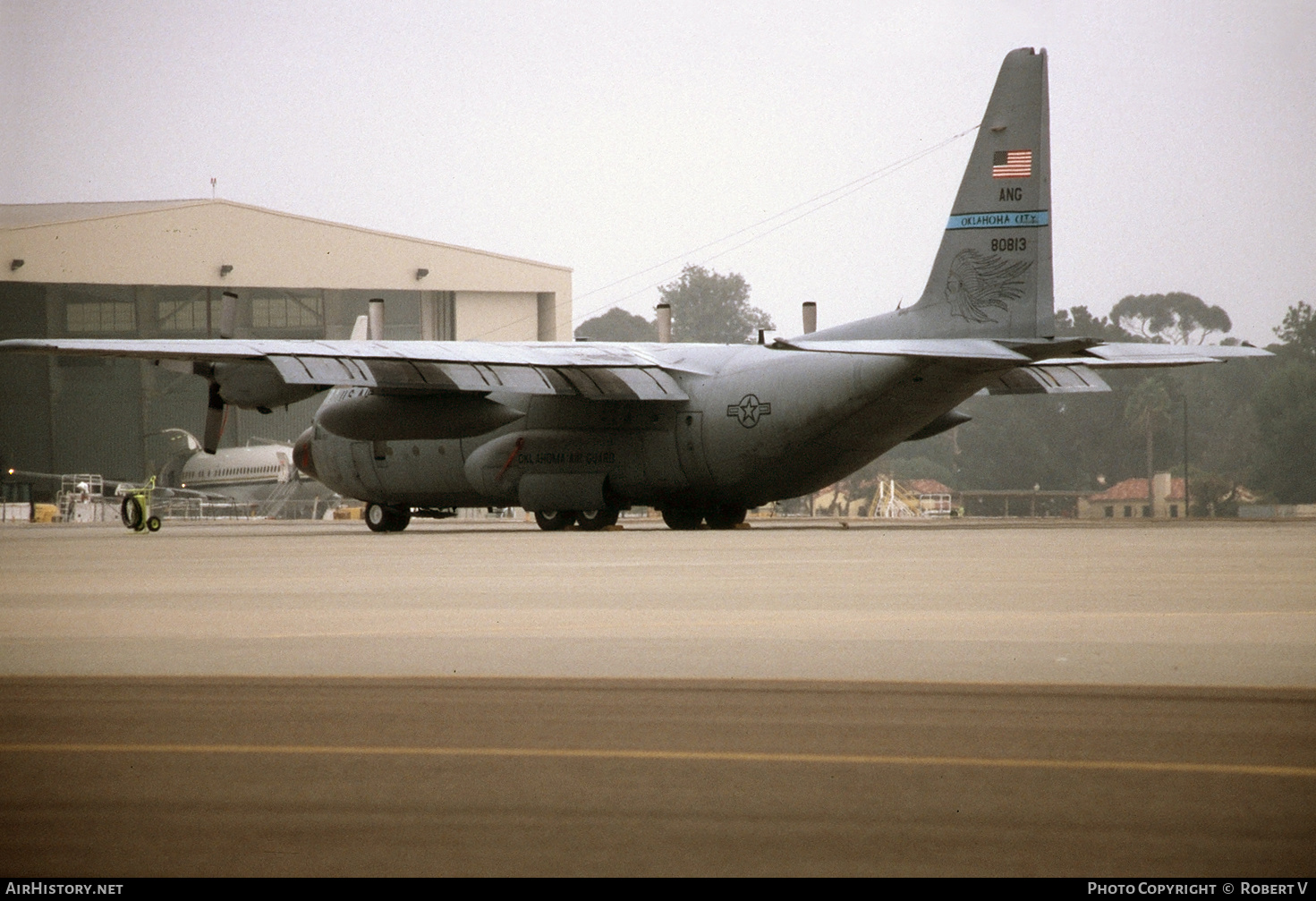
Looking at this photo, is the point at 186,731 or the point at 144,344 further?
the point at 144,344

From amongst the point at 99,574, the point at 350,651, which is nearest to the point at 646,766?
the point at 350,651

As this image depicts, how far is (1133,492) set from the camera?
7738 cm

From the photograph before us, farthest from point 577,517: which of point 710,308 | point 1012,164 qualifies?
point 710,308

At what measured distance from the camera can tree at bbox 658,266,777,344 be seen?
405ft

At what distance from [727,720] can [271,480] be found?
6201 centimetres

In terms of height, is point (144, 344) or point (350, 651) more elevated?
point (144, 344)

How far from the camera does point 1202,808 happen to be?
13.8ft

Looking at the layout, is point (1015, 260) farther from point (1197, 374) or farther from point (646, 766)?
point (1197, 374)

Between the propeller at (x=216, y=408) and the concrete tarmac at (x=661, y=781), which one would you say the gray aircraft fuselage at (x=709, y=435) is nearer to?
the propeller at (x=216, y=408)

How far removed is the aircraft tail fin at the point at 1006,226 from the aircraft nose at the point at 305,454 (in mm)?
15559

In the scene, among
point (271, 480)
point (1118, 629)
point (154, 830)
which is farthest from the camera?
point (271, 480)

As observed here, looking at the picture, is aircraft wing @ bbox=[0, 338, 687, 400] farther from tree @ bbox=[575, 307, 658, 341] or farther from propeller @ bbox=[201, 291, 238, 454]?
tree @ bbox=[575, 307, 658, 341]

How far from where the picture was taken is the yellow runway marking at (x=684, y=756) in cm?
479

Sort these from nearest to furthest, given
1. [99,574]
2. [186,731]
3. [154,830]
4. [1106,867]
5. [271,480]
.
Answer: [1106,867] < [154,830] < [186,731] < [99,574] < [271,480]
